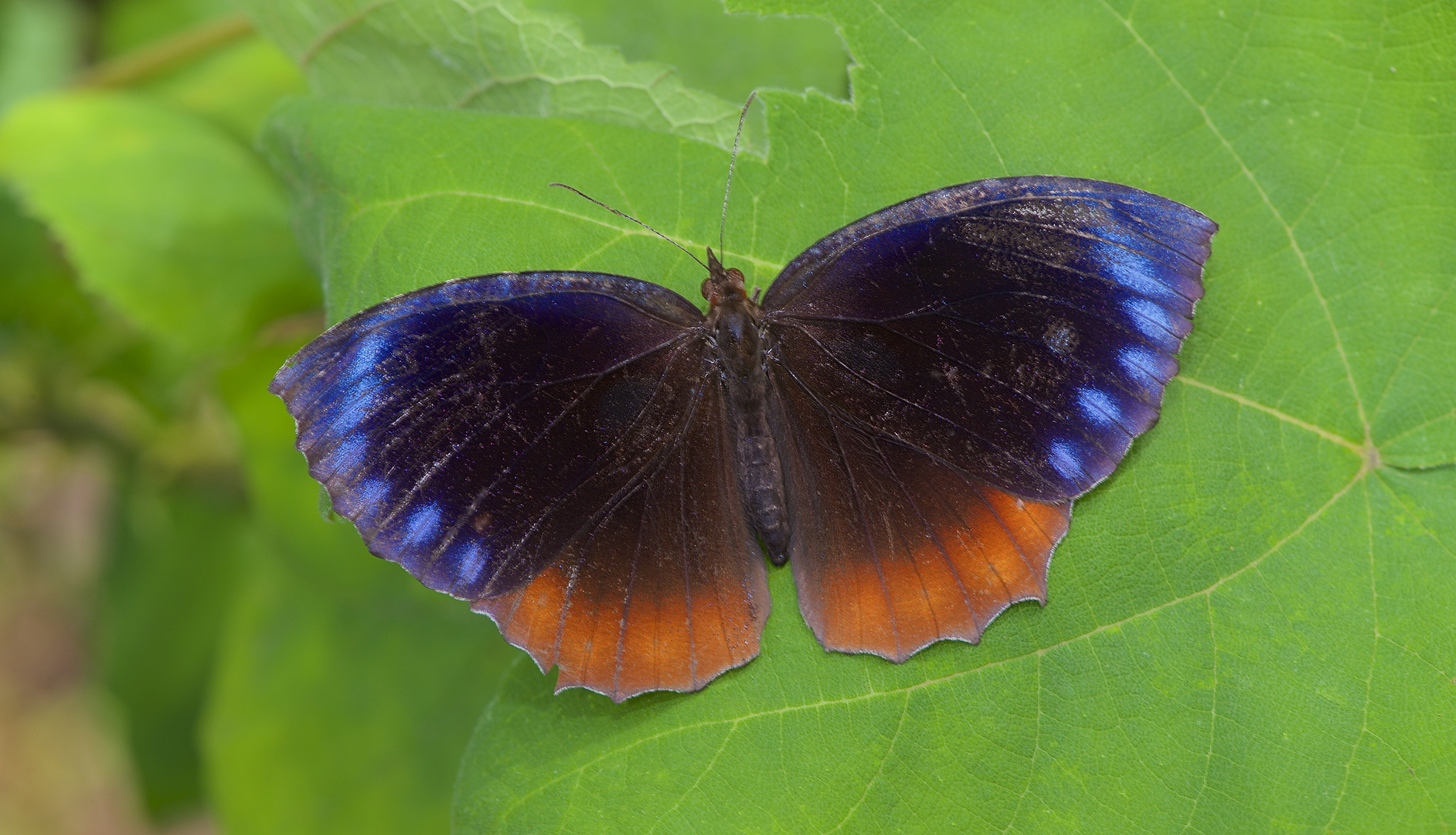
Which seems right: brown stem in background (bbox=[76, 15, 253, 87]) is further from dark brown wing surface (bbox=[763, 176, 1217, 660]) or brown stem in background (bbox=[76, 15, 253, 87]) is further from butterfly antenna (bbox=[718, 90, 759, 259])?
dark brown wing surface (bbox=[763, 176, 1217, 660])

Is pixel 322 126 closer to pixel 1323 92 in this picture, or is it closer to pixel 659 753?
pixel 659 753

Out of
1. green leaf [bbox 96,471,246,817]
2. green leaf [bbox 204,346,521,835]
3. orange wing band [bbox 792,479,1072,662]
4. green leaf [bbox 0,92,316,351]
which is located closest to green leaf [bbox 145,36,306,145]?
green leaf [bbox 0,92,316,351]

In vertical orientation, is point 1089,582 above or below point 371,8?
below

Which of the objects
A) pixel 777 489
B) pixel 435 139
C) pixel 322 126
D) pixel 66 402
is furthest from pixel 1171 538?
pixel 66 402

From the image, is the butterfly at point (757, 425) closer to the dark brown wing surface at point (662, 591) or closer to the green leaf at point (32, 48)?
the dark brown wing surface at point (662, 591)

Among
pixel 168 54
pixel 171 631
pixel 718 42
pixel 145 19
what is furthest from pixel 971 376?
pixel 145 19

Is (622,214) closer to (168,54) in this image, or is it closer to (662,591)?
(662,591)
